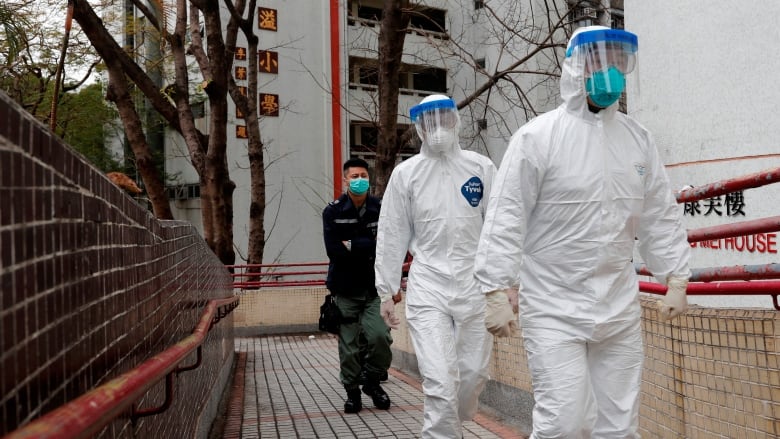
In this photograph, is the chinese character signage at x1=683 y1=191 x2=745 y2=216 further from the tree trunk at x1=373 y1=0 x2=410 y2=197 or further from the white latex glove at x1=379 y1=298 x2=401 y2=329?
the white latex glove at x1=379 y1=298 x2=401 y2=329

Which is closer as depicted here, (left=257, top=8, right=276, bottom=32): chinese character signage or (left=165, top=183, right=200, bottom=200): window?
(left=257, top=8, right=276, bottom=32): chinese character signage

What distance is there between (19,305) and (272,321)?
1270cm

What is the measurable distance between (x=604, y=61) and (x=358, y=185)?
3250 mm

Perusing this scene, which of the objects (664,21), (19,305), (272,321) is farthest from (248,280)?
(19,305)

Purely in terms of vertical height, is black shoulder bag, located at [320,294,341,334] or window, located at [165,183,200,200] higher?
window, located at [165,183,200,200]

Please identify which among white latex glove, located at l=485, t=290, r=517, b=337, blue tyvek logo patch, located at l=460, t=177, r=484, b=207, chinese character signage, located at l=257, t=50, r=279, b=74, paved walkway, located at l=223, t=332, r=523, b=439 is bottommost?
paved walkway, located at l=223, t=332, r=523, b=439

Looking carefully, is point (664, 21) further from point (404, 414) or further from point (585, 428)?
point (585, 428)

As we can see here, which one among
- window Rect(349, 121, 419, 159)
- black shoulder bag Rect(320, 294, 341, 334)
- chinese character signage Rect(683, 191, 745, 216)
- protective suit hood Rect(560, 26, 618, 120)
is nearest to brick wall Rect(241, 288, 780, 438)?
protective suit hood Rect(560, 26, 618, 120)

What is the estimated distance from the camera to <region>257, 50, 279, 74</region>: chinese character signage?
2297 centimetres

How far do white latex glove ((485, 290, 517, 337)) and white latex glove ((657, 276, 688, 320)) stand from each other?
69 centimetres

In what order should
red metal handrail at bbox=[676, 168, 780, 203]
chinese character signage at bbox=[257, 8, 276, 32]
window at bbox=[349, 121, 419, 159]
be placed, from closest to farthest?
1. red metal handrail at bbox=[676, 168, 780, 203]
2. chinese character signage at bbox=[257, 8, 276, 32]
3. window at bbox=[349, 121, 419, 159]

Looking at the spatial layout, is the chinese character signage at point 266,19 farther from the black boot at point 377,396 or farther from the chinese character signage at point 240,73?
the black boot at point 377,396

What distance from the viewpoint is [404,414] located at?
606cm

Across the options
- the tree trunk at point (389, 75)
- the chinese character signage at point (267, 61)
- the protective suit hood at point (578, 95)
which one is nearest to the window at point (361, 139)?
the chinese character signage at point (267, 61)
